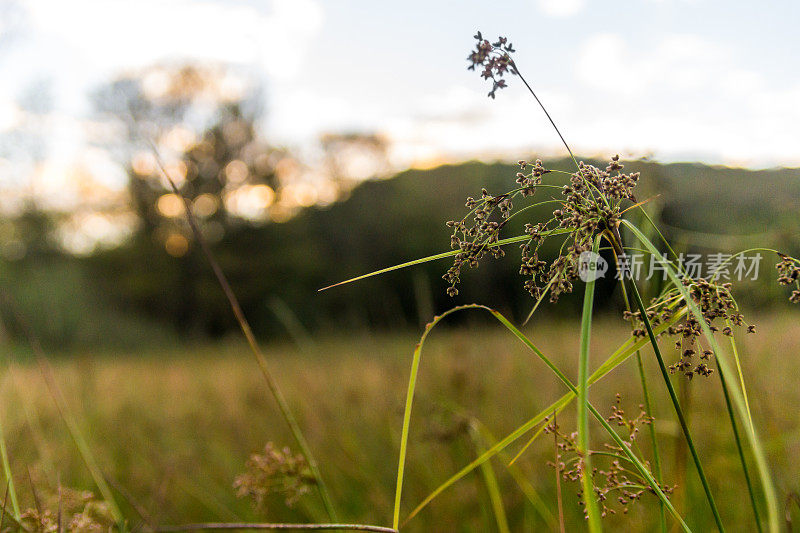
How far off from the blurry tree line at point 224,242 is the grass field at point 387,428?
259cm

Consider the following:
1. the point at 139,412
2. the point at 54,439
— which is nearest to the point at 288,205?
the point at 139,412

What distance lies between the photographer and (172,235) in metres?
13.7

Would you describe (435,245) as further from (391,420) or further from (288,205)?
(288,205)

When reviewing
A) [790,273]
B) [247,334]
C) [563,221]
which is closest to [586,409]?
[563,221]

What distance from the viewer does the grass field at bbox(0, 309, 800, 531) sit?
6.03ft

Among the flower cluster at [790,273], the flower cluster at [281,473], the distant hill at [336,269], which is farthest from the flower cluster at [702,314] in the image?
the distant hill at [336,269]

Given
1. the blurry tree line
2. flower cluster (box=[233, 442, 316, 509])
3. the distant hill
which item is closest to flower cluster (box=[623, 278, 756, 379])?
flower cluster (box=[233, 442, 316, 509])

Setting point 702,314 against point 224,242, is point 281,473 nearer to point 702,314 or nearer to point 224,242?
point 702,314

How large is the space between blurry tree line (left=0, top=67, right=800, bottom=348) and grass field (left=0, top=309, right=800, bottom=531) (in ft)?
8.50

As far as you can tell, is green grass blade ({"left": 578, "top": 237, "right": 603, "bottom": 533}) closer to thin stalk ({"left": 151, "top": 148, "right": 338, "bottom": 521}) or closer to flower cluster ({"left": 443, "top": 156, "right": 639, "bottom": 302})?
flower cluster ({"left": 443, "top": 156, "right": 639, "bottom": 302})

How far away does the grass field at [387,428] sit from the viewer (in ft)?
6.03

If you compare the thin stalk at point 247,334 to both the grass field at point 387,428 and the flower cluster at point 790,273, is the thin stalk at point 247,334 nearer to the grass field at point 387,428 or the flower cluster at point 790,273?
the grass field at point 387,428

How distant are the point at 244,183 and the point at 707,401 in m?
12.8

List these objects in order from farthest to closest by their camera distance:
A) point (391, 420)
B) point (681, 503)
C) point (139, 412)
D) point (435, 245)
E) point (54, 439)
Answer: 1. point (435, 245)
2. point (139, 412)
3. point (54, 439)
4. point (391, 420)
5. point (681, 503)
